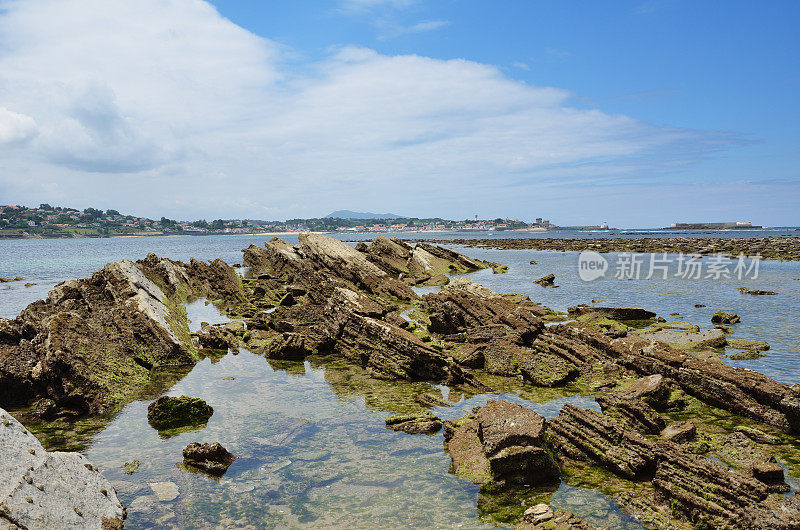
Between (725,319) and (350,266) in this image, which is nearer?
(725,319)

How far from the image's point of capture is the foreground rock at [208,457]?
11.2 metres

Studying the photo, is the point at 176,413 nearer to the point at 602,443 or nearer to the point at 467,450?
the point at 467,450

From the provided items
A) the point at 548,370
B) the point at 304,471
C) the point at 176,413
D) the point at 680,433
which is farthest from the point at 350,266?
the point at 680,433

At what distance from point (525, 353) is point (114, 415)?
1584cm

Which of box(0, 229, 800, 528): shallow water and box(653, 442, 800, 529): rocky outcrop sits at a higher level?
box(653, 442, 800, 529): rocky outcrop

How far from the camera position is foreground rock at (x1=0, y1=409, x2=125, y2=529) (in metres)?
7.30

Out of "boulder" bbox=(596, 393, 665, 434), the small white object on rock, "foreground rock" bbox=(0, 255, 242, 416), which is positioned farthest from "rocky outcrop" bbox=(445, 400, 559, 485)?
"foreground rock" bbox=(0, 255, 242, 416)

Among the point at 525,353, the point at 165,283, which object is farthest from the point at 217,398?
the point at 165,283

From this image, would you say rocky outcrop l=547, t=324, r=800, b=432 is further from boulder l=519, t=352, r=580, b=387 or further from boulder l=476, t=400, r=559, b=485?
boulder l=476, t=400, r=559, b=485

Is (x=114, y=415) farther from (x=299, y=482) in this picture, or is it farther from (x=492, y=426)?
(x=492, y=426)

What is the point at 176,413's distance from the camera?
558 inches

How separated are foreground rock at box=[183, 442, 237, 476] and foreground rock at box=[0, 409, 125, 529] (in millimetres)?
2022

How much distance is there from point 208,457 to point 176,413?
352cm

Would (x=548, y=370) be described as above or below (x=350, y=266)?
below
